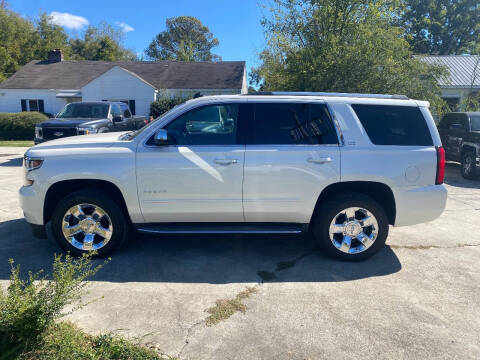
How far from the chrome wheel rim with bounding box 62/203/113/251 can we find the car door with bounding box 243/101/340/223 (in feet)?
5.44

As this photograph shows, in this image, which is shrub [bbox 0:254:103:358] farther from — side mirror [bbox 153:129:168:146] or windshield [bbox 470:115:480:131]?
windshield [bbox 470:115:480:131]

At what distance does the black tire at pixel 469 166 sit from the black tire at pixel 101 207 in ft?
31.8

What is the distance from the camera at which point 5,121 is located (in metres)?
21.4

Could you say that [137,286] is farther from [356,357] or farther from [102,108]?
[102,108]

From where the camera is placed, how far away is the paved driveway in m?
2.96

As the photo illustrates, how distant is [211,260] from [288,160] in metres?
1.51

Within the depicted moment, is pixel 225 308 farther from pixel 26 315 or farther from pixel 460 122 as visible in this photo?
pixel 460 122

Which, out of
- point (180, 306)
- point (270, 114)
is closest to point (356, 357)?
point (180, 306)

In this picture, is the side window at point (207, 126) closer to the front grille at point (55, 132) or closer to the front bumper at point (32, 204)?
the front bumper at point (32, 204)

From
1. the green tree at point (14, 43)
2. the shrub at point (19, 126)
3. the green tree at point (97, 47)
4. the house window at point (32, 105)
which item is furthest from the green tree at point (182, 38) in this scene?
the shrub at point (19, 126)

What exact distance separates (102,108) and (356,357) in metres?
11.6

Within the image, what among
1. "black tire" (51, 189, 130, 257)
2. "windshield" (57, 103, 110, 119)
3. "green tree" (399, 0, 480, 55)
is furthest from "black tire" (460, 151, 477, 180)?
"green tree" (399, 0, 480, 55)

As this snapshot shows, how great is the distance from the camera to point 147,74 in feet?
98.8

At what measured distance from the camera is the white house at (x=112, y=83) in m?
26.9
